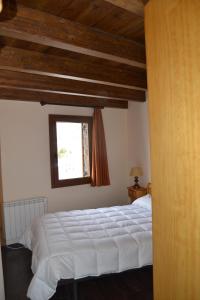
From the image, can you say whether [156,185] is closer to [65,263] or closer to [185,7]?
[185,7]

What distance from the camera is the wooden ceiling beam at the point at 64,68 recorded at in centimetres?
221

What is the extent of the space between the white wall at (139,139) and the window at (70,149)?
910 millimetres

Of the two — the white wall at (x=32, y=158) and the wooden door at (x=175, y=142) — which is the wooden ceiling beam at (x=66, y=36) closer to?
the wooden door at (x=175, y=142)

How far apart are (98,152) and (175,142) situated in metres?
3.48

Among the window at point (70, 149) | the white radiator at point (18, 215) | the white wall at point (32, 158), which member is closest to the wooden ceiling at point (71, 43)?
the white wall at point (32, 158)

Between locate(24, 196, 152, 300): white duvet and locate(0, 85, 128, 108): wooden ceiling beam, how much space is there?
198 cm

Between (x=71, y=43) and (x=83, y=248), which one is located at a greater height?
(x=71, y=43)

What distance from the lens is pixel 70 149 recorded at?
14.1 ft

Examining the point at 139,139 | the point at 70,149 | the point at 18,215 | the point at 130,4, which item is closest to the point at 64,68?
the point at 130,4

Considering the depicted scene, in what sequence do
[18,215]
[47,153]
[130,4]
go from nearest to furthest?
[130,4] → [18,215] → [47,153]

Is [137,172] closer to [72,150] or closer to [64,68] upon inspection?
[72,150]

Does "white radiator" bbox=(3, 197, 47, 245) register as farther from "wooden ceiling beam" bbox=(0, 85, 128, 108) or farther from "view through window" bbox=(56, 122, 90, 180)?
"wooden ceiling beam" bbox=(0, 85, 128, 108)

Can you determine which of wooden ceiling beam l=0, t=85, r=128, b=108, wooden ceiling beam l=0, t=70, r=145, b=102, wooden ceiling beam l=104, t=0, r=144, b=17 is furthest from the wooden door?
wooden ceiling beam l=0, t=85, r=128, b=108

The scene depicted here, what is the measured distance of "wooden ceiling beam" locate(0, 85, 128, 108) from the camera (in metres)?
3.41
